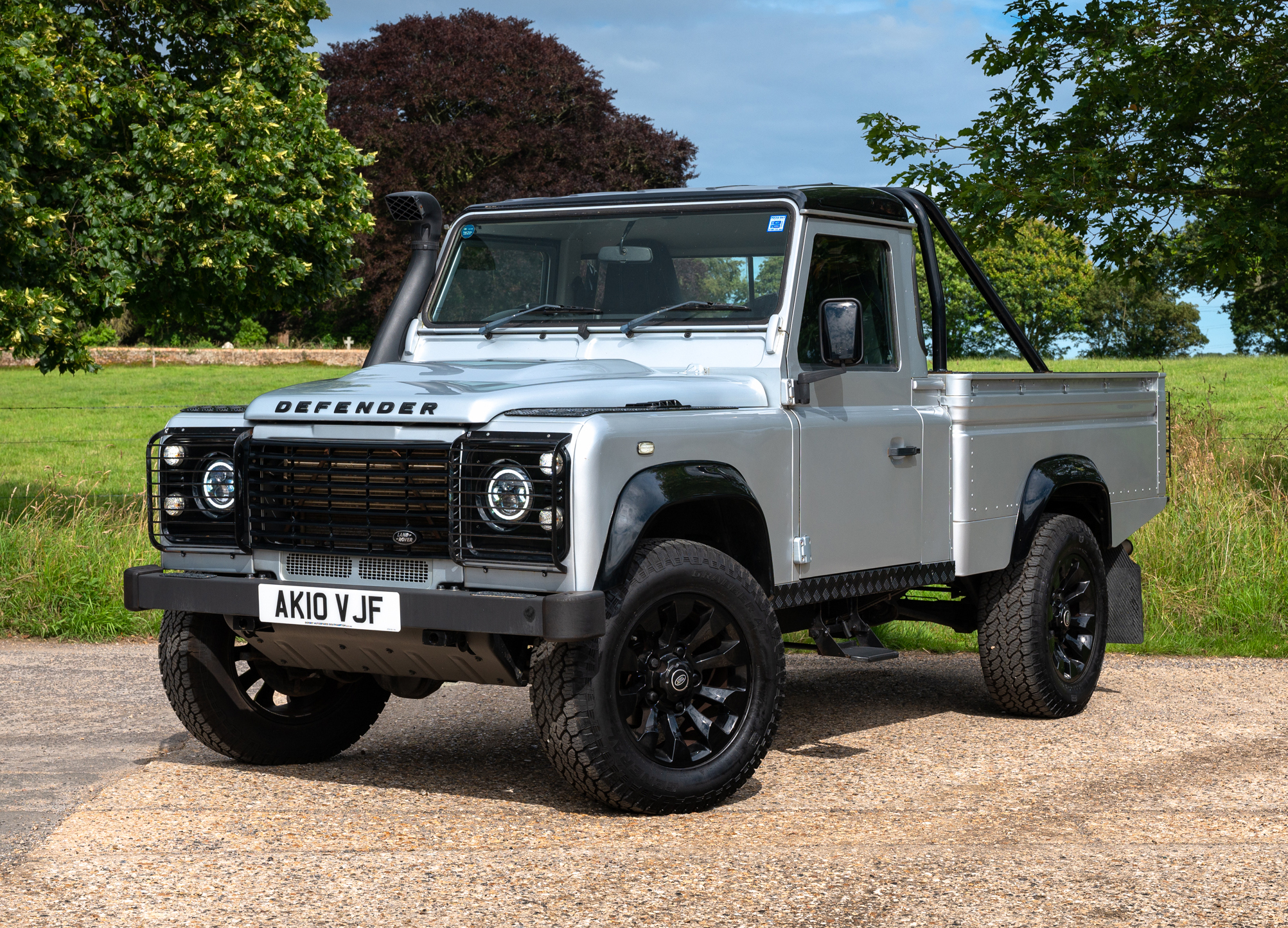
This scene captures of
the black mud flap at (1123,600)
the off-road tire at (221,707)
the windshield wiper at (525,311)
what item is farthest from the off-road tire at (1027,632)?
the off-road tire at (221,707)

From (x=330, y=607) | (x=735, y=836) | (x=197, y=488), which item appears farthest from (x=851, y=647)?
(x=197, y=488)

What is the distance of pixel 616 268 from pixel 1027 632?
2581mm

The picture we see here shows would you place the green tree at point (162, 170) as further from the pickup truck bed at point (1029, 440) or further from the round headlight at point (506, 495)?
the round headlight at point (506, 495)

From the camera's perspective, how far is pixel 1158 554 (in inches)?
415

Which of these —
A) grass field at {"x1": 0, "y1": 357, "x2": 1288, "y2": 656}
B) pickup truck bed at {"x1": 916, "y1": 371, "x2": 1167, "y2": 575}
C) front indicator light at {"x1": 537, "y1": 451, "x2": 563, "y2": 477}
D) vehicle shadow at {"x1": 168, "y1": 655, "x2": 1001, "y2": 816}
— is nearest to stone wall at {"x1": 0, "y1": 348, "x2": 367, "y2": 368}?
grass field at {"x1": 0, "y1": 357, "x2": 1288, "y2": 656}

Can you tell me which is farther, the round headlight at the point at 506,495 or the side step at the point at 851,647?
the side step at the point at 851,647

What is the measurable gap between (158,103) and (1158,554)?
1030 centimetres

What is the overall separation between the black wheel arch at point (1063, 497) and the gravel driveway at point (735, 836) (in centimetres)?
94

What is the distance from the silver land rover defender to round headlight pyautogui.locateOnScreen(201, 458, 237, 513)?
0.01 meters

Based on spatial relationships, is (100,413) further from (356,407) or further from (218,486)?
(356,407)

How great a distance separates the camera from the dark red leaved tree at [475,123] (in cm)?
4125

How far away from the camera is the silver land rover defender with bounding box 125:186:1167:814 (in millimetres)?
5043

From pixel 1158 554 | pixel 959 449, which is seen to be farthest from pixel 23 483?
pixel 959 449

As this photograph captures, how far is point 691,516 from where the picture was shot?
18.6 feet
